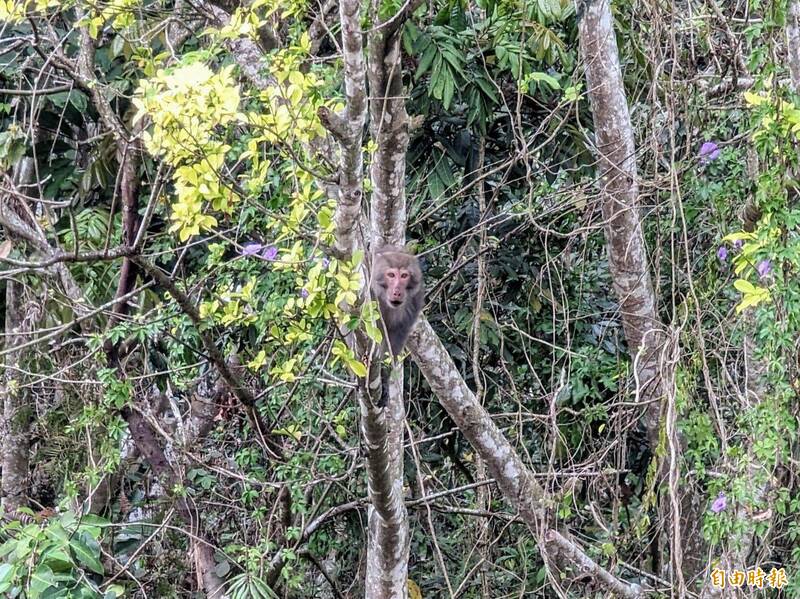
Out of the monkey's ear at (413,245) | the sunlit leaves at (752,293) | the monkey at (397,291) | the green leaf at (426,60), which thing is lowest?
the monkey's ear at (413,245)

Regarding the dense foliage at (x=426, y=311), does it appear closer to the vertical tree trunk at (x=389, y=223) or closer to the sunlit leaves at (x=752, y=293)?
the sunlit leaves at (x=752, y=293)

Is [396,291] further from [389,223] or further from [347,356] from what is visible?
[347,356]

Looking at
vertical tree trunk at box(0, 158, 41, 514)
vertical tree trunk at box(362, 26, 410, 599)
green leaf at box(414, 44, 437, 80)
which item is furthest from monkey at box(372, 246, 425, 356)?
vertical tree trunk at box(0, 158, 41, 514)

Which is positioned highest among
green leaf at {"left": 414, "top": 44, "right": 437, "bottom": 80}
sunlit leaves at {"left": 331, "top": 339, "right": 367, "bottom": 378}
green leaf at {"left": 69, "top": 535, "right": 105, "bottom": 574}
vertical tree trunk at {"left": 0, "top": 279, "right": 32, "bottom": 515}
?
green leaf at {"left": 414, "top": 44, "right": 437, "bottom": 80}

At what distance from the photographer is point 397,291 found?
15.0ft

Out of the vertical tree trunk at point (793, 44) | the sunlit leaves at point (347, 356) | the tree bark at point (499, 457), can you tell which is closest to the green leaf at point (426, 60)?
the tree bark at point (499, 457)

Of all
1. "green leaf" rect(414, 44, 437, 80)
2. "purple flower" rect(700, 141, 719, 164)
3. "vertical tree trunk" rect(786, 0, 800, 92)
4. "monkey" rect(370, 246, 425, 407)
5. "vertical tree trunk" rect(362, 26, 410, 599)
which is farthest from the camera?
"green leaf" rect(414, 44, 437, 80)

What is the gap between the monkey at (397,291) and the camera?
4473 millimetres

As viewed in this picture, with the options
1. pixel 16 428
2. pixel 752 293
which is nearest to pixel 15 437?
Answer: pixel 16 428

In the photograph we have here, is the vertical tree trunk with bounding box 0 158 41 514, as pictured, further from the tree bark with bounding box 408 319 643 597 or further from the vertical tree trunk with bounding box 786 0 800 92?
the vertical tree trunk with bounding box 786 0 800 92

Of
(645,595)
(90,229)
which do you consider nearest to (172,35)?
(90,229)

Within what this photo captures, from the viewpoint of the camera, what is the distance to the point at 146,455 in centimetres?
520

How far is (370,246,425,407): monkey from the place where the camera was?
447 cm

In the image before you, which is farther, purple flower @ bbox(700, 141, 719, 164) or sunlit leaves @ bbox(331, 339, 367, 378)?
purple flower @ bbox(700, 141, 719, 164)
